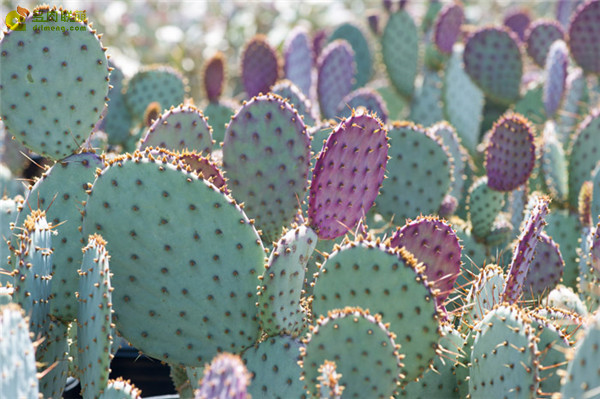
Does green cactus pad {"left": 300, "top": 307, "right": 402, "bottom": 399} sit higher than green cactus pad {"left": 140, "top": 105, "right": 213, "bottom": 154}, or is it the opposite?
green cactus pad {"left": 140, "top": 105, "right": 213, "bottom": 154}

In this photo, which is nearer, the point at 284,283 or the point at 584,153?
the point at 284,283

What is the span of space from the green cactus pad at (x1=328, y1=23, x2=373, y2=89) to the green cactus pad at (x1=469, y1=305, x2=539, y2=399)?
Answer: 15.2 ft

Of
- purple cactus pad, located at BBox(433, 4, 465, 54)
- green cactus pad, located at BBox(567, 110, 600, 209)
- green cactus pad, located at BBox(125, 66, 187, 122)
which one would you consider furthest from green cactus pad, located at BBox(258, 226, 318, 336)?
purple cactus pad, located at BBox(433, 4, 465, 54)

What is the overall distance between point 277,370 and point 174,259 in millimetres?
377

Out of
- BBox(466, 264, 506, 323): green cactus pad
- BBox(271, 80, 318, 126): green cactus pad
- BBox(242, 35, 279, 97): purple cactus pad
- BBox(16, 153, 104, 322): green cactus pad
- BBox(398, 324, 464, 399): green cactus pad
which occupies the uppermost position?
BBox(242, 35, 279, 97): purple cactus pad

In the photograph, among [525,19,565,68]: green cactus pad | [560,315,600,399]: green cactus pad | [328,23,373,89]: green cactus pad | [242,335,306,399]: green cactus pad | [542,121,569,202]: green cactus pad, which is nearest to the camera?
[560,315,600,399]: green cactus pad

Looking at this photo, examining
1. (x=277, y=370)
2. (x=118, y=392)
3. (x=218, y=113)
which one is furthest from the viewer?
(x=218, y=113)

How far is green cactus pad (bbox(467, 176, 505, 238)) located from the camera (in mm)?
3344

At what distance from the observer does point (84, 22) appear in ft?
7.56

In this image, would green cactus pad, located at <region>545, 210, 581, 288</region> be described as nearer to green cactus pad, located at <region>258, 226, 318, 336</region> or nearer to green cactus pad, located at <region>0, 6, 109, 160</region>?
green cactus pad, located at <region>258, 226, 318, 336</region>

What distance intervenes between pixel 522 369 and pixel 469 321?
399mm

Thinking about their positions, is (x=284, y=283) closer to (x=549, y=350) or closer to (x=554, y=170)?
(x=549, y=350)

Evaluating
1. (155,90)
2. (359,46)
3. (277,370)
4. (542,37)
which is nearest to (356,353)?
(277,370)

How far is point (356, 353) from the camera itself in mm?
1676
